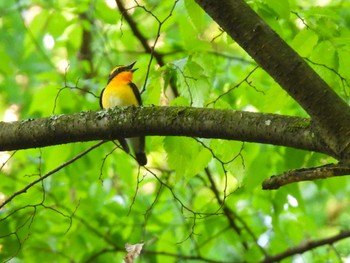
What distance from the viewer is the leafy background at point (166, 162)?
10.0 feet

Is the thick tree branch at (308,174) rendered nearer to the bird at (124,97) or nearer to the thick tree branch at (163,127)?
the thick tree branch at (163,127)

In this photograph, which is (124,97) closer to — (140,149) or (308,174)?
(140,149)

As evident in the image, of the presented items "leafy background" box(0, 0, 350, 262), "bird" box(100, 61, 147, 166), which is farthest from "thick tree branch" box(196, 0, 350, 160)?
"bird" box(100, 61, 147, 166)

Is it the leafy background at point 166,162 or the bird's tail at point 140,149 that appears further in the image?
the bird's tail at point 140,149

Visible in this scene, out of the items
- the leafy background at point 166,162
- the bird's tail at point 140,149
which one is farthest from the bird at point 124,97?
the leafy background at point 166,162

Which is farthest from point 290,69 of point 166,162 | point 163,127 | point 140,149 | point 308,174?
point 140,149

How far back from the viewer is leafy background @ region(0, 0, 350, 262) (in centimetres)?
306

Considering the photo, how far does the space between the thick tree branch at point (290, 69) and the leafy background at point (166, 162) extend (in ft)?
2.24

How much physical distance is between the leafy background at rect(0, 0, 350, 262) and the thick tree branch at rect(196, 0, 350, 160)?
26.9 inches

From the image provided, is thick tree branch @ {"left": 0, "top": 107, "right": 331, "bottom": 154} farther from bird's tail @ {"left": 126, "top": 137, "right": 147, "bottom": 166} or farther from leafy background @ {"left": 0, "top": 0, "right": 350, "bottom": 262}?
bird's tail @ {"left": 126, "top": 137, "right": 147, "bottom": 166}

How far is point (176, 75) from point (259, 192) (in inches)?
68.7

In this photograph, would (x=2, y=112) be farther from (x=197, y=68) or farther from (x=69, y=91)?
(x=197, y=68)

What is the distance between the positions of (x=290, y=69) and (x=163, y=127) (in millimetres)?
553

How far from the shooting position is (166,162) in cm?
332
